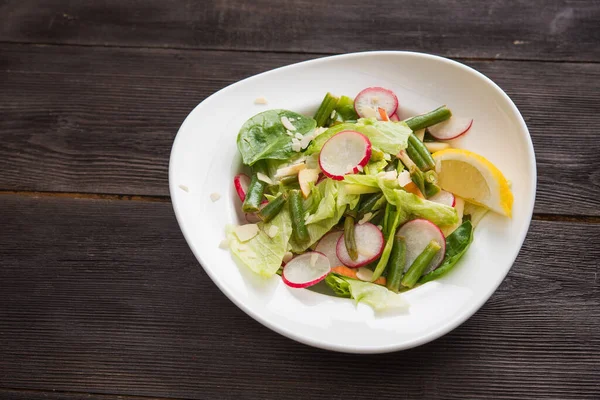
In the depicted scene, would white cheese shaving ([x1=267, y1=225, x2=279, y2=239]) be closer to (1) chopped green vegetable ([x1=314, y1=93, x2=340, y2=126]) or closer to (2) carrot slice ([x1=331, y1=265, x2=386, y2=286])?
(2) carrot slice ([x1=331, y1=265, x2=386, y2=286])

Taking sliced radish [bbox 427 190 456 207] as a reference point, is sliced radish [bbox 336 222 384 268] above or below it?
below

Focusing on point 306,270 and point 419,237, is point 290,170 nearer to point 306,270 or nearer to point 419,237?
point 306,270

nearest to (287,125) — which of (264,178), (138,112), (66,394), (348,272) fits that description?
(264,178)

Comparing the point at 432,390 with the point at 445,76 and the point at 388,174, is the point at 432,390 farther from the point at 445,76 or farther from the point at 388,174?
the point at 445,76

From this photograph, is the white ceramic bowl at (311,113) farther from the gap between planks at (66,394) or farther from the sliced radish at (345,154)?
the gap between planks at (66,394)

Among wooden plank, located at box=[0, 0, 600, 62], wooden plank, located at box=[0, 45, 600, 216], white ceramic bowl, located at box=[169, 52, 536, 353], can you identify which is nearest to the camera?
white ceramic bowl, located at box=[169, 52, 536, 353]

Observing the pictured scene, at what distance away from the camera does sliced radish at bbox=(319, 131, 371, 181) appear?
1.87m

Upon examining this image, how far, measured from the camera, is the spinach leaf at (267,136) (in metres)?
1.97

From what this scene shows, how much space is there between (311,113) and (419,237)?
2.12ft

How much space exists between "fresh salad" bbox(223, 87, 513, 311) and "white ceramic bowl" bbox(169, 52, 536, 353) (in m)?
0.05

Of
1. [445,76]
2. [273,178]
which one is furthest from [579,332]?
[273,178]

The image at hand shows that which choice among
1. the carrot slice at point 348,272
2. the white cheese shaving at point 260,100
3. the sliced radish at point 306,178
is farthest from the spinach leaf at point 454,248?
the white cheese shaving at point 260,100

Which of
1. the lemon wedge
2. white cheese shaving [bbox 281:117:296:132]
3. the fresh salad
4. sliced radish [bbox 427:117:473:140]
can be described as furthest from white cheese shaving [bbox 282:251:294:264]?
sliced radish [bbox 427:117:473:140]

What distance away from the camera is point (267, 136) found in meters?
2.00
